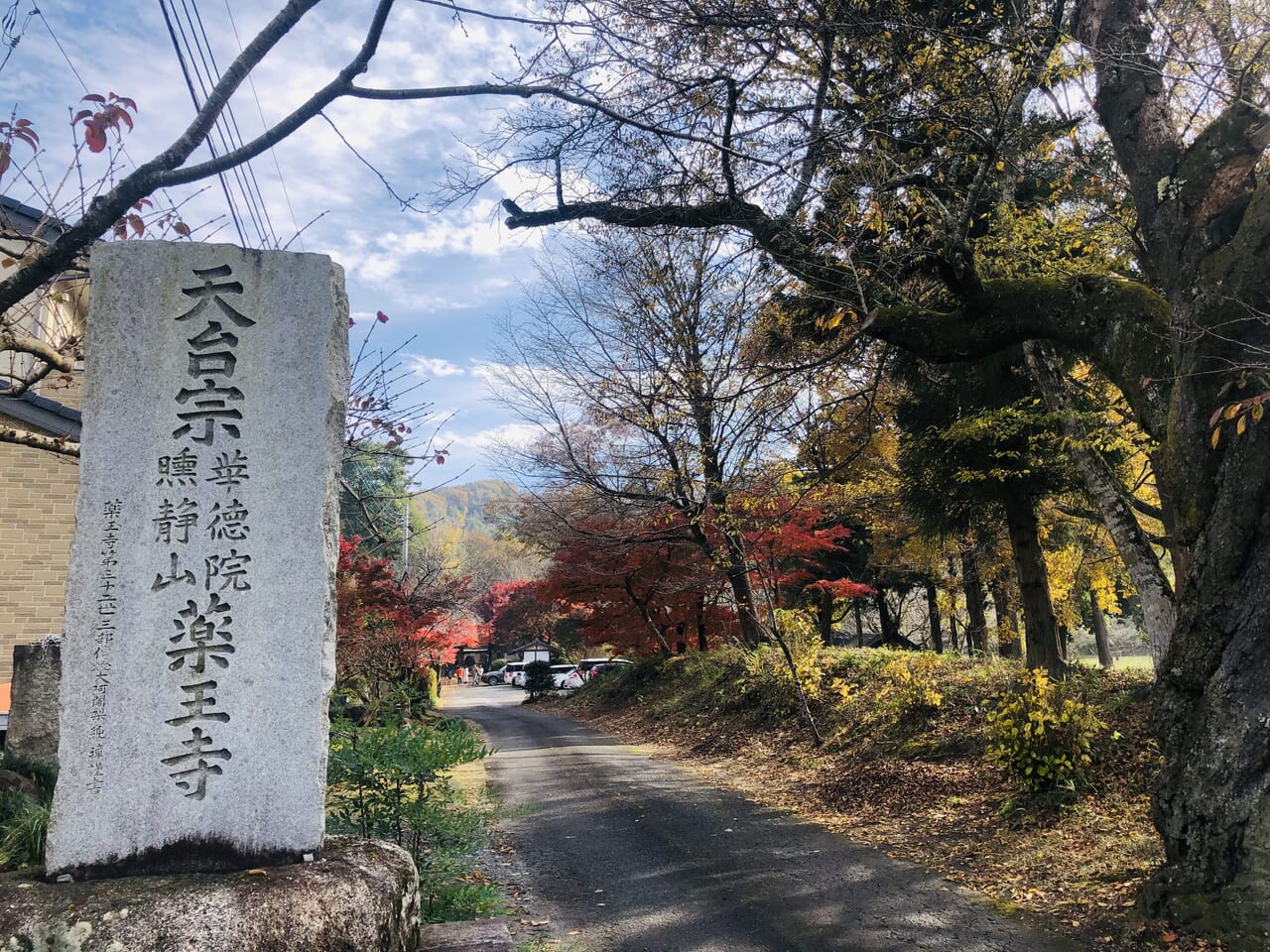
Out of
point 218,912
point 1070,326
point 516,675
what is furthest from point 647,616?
point 516,675

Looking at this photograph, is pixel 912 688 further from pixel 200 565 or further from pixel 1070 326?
pixel 200 565

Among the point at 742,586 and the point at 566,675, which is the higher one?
the point at 742,586

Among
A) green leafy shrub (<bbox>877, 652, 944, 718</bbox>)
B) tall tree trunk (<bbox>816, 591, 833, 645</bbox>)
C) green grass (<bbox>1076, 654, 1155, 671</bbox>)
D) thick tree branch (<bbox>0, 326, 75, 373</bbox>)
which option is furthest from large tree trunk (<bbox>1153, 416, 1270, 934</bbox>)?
tall tree trunk (<bbox>816, 591, 833, 645</bbox>)

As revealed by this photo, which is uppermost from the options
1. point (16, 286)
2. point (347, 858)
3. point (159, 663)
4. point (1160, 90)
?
point (1160, 90)

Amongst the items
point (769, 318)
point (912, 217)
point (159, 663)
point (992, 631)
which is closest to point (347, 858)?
point (159, 663)

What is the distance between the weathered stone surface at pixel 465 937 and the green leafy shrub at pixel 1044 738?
5.29m

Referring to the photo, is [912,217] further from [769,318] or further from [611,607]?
[611,607]

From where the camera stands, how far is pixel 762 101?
8078mm

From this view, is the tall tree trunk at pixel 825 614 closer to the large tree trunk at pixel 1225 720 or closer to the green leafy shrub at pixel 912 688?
the green leafy shrub at pixel 912 688

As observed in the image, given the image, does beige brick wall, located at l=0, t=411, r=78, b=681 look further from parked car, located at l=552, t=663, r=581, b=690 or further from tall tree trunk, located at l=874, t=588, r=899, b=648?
parked car, located at l=552, t=663, r=581, b=690

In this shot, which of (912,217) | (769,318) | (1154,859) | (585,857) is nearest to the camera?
(1154,859)

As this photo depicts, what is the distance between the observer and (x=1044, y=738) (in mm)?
7270

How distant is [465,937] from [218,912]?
4.14ft

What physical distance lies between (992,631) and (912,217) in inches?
934
